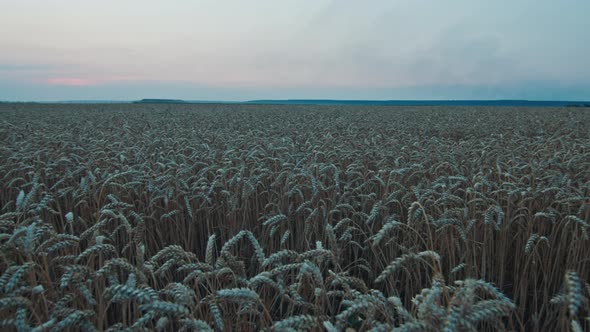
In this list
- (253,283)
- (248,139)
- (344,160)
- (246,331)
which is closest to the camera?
(253,283)

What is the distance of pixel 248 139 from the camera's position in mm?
8016

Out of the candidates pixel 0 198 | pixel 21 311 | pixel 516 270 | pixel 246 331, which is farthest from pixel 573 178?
pixel 0 198

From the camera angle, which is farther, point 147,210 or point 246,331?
point 147,210

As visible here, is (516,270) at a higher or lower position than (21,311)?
lower

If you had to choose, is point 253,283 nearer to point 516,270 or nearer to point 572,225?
point 516,270

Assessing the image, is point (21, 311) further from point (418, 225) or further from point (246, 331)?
point (418, 225)

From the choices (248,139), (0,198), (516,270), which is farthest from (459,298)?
(248,139)

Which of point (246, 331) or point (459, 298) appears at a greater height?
point (459, 298)

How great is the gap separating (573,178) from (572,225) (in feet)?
3.74

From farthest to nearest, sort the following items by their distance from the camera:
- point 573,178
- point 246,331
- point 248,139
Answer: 1. point 248,139
2. point 573,178
3. point 246,331

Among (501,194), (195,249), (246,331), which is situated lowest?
(195,249)

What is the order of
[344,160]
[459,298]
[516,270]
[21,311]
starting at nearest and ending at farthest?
[459,298] → [21,311] → [516,270] → [344,160]

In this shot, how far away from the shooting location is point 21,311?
1549 millimetres

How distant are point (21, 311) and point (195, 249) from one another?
2.45 metres
